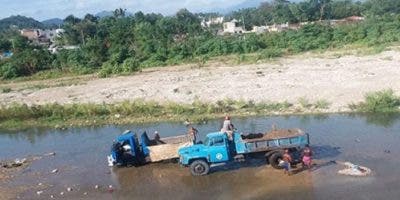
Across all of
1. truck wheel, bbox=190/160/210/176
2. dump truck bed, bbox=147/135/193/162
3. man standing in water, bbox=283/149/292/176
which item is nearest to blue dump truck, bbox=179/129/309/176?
truck wheel, bbox=190/160/210/176

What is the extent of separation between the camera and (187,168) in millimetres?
20359

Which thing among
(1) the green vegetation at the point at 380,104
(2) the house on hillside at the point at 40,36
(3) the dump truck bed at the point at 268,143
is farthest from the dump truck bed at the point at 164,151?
(2) the house on hillside at the point at 40,36

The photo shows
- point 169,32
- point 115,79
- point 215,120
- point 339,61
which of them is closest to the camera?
point 215,120

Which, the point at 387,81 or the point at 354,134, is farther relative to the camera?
the point at 387,81

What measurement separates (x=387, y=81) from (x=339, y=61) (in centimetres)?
1209

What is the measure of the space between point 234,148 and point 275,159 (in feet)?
4.94

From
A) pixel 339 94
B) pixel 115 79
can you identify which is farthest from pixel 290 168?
pixel 115 79

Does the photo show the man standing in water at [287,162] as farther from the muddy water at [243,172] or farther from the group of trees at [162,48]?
the group of trees at [162,48]

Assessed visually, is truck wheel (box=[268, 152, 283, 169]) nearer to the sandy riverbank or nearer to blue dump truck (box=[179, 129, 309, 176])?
blue dump truck (box=[179, 129, 309, 176])

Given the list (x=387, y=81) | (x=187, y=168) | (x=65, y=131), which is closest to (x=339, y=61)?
(x=387, y=81)

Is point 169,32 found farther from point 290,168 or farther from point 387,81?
point 290,168

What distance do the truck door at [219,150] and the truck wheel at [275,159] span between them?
5.13 feet

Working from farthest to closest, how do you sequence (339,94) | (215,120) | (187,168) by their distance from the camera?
(339,94), (215,120), (187,168)

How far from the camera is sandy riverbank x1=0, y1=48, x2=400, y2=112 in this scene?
32.0 metres
